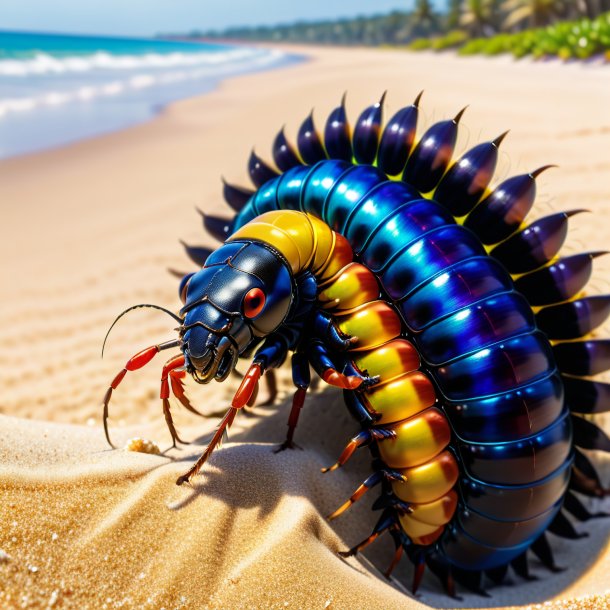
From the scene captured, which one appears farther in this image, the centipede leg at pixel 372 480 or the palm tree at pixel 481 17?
the palm tree at pixel 481 17

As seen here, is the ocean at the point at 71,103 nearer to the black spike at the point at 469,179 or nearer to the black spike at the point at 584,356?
the black spike at the point at 469,179

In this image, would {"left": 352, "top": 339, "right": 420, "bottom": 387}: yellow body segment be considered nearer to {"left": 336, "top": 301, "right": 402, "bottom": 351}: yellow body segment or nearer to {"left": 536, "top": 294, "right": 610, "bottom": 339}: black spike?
{"left": 336, "top": 301, "right": 402, "bottom": 351}: yellow body segment

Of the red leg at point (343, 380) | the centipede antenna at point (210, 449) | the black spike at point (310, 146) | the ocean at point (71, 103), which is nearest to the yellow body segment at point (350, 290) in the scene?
the red leg at point (343, 380)

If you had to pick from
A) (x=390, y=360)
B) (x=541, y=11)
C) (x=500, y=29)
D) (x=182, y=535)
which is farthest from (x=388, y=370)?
(x=500, y=29)

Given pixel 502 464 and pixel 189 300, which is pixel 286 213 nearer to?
pixel 189 300

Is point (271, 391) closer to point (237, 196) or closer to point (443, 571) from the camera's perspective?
point (237, 196)

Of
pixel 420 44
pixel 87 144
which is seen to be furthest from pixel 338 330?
pixel 420 44
